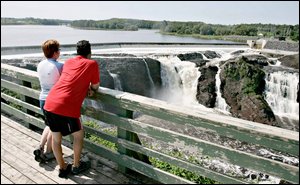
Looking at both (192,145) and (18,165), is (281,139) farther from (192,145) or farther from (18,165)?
(18,165)

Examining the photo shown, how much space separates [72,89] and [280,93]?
1670cm

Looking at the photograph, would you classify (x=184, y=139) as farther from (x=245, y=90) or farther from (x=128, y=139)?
(x=245, y=90)

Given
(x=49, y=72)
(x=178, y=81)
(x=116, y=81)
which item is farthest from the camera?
(x=178, y=81)

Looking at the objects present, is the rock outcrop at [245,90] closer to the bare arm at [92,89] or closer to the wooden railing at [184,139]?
the wooden railing at [184,139]

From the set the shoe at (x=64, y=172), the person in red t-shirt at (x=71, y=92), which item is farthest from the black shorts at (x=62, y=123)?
the shoe at (x=64, y=172)

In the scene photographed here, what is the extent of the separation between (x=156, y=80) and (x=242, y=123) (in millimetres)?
16578

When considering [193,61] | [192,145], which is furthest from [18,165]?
[193,61]

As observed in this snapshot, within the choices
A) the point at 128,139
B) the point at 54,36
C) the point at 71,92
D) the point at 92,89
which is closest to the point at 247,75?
the point at 128,139

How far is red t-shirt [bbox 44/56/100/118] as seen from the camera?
10.7 ft

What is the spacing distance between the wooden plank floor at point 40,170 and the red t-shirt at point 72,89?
0.79 meters

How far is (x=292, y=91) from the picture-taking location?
17.4 meters

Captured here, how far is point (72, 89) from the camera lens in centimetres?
327

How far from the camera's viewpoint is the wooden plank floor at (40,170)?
3.54 m

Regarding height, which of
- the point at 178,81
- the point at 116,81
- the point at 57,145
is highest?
the point at 57,145
